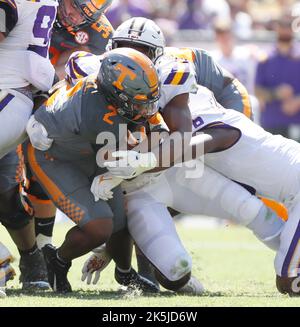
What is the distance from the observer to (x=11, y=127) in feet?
17.1

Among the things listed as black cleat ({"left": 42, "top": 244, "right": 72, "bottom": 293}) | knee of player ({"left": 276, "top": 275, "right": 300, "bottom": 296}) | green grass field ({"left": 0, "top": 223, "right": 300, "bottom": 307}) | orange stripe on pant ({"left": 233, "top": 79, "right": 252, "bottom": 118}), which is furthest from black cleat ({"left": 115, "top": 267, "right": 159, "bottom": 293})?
orange stripe on pant ({"left": 233, "top": 79, "right": 252, "bottom": 118})

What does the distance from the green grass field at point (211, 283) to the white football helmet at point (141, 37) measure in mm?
1352

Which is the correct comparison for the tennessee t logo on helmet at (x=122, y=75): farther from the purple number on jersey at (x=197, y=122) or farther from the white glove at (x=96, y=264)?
the white glove at (x=96, y=264)

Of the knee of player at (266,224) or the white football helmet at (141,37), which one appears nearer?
the white football helmet at (141,37)

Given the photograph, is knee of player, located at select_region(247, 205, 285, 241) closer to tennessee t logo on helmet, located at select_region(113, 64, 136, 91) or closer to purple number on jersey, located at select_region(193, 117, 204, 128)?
purple number on jersey, located at select_region(193, 117, 204, 128)

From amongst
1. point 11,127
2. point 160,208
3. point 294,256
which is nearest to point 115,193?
point 160,208

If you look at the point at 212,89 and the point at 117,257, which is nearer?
the point at 117,257

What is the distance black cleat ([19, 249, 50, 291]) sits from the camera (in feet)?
18.0

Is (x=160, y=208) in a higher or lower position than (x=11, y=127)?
lower

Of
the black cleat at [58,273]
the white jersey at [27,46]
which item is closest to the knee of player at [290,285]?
the black cleat at [58,273]

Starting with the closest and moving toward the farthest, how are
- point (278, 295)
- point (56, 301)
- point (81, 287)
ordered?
point (56, 301) → point (278, 295) → point (81, 287)

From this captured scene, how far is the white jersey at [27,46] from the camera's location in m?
5.26
